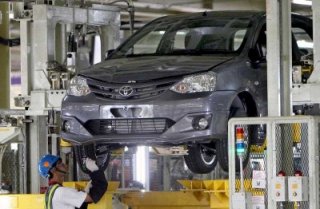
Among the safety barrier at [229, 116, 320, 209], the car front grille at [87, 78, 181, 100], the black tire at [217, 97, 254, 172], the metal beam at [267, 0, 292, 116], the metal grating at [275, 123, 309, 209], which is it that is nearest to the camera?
the safety barrier at [229, 116, 320, 209]

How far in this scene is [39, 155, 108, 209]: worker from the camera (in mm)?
8836

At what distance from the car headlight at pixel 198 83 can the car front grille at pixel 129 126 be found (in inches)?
13.2

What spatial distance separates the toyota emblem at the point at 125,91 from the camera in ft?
28.6

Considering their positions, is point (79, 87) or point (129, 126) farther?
→ point (79, 87)

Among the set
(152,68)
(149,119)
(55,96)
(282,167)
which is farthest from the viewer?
(55,96)

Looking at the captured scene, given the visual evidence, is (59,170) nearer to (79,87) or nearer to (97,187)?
(97,187)

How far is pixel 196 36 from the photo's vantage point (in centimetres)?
972

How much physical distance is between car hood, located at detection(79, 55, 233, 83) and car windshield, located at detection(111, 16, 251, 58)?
422 mm

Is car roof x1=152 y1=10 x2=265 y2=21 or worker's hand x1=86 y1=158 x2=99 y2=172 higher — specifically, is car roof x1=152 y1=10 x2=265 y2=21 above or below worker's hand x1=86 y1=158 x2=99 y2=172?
above

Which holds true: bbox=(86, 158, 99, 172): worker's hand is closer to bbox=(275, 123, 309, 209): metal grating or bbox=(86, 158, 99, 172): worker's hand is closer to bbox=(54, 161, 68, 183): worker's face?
bbox=(54, 161, 68, 183): worker's face

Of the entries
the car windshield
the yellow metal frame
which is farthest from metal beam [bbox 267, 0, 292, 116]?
the yellow metal frame

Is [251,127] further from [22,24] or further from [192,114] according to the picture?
[22,24]

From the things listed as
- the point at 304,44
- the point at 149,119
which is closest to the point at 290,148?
the point at 149,119

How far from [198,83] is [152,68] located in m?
0.51
